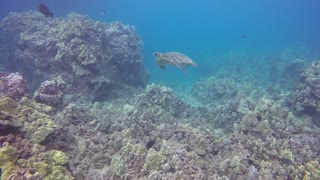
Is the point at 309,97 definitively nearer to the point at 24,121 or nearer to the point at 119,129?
the point at 119,129

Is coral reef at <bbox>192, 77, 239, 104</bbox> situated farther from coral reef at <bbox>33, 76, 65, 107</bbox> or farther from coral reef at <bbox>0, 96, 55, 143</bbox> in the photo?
coral reef at <bbox>0, 96, 55, 143</bbox>

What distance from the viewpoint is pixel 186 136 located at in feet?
22.7

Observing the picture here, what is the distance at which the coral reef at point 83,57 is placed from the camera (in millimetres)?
11367

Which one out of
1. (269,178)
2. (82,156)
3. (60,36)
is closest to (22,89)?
(82,156)

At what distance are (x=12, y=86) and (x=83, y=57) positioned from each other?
4.18 m

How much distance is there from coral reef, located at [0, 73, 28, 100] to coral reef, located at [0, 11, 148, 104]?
3.51 metres

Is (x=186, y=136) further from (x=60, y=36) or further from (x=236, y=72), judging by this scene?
(x=236, y=72)

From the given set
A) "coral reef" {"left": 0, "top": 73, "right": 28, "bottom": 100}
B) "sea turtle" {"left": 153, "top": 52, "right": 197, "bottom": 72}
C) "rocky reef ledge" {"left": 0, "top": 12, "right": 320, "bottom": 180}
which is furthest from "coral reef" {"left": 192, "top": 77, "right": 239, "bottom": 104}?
"coral reef" {"left": 0, "top": 73, "right": 28, "bottom": 100}

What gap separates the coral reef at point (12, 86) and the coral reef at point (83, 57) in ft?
11.5

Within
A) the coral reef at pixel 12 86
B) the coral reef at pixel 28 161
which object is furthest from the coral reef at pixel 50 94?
the coral reef at pixel 28 161

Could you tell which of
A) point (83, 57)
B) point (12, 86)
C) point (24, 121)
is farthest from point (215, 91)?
point (24, 121)

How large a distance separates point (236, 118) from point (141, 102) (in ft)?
12.2

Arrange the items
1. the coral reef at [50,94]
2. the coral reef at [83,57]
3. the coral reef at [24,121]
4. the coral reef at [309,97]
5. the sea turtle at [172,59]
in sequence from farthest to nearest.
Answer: the coral reef at [83,57] → the coral reef at [309,97] → the sea turtle at [172,59] → the coral reef at [50,94] → the coral reef at [24,121]

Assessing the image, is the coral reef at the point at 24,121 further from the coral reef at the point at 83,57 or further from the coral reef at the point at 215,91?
the coral reef at the point at 215,91
